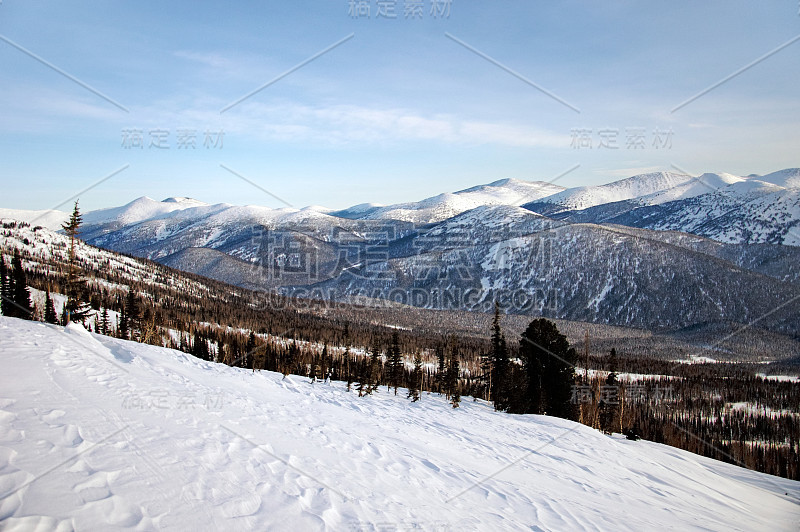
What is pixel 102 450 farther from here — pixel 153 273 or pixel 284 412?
pixel 153 273

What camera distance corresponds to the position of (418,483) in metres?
10.8

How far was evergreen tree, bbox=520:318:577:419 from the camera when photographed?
4028cm

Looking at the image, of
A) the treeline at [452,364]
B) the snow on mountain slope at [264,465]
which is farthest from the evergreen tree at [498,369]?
the snow on mountain slope at [264,465]

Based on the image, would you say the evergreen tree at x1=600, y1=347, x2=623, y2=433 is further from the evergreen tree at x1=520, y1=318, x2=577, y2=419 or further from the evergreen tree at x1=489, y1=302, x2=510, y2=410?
the evergreen tree at x1=489, y1=302, x2=510, y2=410

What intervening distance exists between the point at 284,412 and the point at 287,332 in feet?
391

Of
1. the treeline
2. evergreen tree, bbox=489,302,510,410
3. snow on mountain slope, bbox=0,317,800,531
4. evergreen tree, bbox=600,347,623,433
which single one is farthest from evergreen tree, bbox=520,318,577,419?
snow on mountain slope, bbox=0,317,800,531

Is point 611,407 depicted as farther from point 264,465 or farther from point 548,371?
point 264,465

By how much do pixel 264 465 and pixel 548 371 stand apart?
3835 cm

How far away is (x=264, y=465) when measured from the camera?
9.18m

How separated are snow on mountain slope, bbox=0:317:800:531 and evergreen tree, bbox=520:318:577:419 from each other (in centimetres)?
1793

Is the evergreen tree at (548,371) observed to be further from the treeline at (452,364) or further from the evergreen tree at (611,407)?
the evergreen tree at (611,407)

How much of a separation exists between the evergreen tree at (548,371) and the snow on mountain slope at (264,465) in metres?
17.9

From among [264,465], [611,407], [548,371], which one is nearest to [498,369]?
[548,371]

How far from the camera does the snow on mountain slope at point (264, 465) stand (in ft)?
21.6
